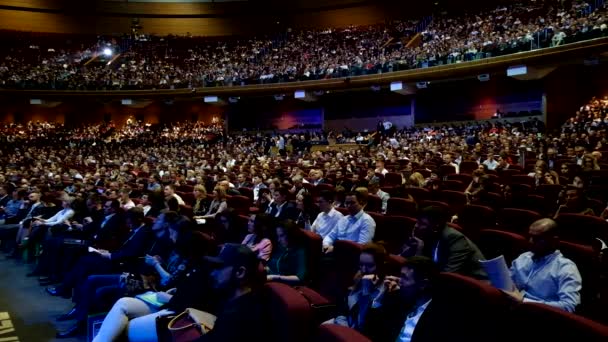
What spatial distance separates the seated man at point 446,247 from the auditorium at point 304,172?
0.01m

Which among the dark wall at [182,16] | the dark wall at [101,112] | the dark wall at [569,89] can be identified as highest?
the dark wall at [182,16]

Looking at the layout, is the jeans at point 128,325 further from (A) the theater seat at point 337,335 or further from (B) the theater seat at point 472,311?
(B) the theater seat at point 472,311

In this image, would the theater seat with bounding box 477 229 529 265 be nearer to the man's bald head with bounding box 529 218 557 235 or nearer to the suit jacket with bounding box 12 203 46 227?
the man's bald head with bounding box 529 218 557 235

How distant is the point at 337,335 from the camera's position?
81.0 inches

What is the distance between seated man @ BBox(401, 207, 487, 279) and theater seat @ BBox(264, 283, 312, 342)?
1295mm

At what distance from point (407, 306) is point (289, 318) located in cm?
64

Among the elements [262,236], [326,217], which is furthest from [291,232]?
[326,217]

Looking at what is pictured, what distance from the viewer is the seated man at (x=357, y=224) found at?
4.69 metres

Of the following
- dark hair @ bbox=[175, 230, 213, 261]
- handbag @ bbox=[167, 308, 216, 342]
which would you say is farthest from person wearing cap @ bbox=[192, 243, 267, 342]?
dark hair @ bbox=[175, 230, 213, 261]

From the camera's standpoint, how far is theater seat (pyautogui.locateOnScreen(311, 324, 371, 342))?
2.02m

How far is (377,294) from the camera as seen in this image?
2809 millimetres

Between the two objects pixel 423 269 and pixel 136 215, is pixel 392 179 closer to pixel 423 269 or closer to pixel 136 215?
pixel 136 215

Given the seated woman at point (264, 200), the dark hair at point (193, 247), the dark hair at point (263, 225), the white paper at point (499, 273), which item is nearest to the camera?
the white paper at point (499, 273)

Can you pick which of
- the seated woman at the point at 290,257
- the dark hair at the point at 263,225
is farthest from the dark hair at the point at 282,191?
the seated woman at the point at 290,257
